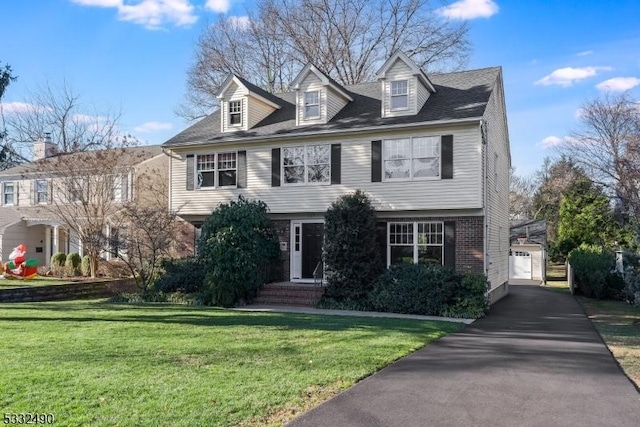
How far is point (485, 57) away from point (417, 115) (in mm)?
11246

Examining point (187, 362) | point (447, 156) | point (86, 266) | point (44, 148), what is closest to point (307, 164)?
point (447, 156)

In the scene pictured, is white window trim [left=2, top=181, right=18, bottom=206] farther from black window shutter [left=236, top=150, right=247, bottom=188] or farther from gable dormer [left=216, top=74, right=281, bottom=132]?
black window shutter [left=236, top=150, right=247, bottom=188]

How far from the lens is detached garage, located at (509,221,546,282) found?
111ft

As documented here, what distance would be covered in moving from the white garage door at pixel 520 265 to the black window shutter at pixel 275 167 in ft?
74.8

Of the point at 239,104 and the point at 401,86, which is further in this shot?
the point at 239,104

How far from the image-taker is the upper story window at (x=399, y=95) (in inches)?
663

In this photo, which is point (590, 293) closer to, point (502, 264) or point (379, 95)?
point (502, 264)

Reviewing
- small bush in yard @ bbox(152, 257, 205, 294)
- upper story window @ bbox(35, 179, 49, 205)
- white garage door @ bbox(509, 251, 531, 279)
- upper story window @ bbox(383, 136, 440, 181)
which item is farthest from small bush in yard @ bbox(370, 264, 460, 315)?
white garage door @ bbox(509, 251, 531, 279)

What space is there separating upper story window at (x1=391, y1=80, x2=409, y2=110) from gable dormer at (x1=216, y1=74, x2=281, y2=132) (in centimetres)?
534

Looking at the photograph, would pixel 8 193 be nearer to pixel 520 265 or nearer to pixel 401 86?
pixel 401 86

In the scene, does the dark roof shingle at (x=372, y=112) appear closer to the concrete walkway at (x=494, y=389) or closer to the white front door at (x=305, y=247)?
the white front door at (x=305, y=247)

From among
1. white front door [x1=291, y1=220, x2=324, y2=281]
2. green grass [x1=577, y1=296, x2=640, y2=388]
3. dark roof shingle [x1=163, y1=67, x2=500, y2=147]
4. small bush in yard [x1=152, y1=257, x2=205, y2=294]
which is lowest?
green grass [x1=577, y1=296, x2=640, y2=388]

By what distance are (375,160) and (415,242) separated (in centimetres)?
289

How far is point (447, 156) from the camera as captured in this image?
15578mm
